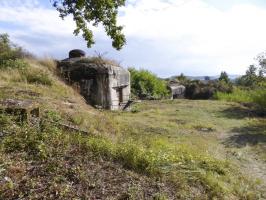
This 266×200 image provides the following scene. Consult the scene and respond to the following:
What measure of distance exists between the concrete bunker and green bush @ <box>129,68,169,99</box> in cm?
658

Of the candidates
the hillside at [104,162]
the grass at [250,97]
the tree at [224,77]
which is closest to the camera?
the hillside at [104,162]

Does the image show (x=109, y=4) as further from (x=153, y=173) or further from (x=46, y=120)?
(x=153, y=173)

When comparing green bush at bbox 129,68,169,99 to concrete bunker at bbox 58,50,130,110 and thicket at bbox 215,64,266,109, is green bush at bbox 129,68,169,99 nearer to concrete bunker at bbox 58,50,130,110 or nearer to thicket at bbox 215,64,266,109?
thicket at bbox 215,64,266,109

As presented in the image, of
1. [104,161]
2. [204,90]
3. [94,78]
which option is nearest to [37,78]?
[94,78]

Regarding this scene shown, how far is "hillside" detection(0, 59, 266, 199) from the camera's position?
5340mm

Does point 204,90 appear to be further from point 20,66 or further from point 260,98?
point 20,66

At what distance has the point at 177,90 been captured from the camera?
2680 centimetres

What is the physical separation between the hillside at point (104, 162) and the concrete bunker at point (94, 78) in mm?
2825

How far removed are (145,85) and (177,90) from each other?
4.86 metres

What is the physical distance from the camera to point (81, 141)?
6.68 meters

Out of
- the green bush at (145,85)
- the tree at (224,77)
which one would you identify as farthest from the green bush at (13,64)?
the tree at (224,77)

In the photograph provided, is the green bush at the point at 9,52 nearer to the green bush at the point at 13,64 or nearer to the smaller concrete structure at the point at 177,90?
the green bush at the point at 13,64

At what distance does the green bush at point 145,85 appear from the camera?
21.5m

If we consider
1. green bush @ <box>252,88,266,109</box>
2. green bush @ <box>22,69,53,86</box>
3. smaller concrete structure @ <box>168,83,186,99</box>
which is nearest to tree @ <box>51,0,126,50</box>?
green bush @ <box>22,69,53,86</box>
